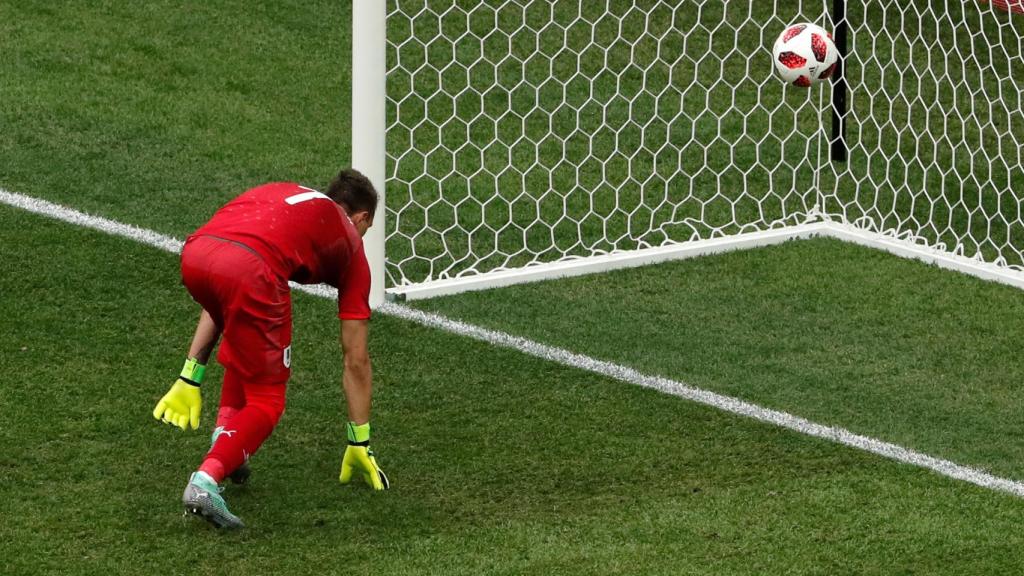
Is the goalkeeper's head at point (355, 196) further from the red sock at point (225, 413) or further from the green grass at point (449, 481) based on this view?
the green grass at point (449, 481)

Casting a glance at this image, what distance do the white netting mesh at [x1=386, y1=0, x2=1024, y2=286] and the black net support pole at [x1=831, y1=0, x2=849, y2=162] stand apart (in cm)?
9

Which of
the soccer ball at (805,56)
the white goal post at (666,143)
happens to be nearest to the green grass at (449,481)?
the white goal post at (666,143)

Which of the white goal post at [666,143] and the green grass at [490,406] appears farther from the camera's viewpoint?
the white goal post at [666,143]

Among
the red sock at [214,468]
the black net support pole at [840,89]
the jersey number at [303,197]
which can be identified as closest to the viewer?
the red sock at [214,468]

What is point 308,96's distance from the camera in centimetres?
995

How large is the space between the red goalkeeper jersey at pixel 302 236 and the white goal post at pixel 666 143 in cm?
183

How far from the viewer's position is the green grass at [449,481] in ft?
17.2

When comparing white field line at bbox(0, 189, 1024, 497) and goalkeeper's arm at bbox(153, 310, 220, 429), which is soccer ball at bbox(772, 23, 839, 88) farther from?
goalkeeper's arm at bbox(153, 310, 220, 429)

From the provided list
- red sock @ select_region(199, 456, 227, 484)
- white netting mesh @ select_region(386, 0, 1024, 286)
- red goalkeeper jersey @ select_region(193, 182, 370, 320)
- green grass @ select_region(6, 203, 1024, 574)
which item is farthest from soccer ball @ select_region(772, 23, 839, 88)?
red sock @ select_region(199, 456, 227, 484)

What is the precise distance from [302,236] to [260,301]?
0.84ft

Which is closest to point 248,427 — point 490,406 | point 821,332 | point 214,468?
point 214,468

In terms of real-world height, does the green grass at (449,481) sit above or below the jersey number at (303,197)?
below

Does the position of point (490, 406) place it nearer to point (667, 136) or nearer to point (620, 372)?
point (620, 372)

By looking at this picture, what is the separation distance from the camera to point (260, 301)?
5168mm
